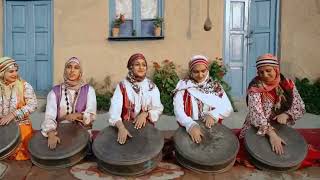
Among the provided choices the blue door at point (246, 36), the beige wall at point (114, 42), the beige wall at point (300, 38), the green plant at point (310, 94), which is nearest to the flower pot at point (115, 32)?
the beige wall at point (114, 42)

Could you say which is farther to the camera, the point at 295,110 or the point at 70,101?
the point at 70,101

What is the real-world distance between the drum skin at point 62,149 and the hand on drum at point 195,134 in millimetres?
933

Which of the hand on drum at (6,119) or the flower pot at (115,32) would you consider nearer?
the hand on drum at (6,119)

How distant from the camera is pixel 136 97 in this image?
386cm

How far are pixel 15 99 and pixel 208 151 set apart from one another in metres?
1.93

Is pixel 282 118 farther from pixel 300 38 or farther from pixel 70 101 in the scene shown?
pixel 300 38

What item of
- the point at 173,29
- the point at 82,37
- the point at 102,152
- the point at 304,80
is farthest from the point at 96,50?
the point at 102,152

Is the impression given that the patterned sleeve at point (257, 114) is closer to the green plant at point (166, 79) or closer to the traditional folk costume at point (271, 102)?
the traditional folk costume at point (271, 102)

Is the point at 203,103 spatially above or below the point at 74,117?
above

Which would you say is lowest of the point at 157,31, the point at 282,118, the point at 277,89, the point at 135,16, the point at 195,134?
the point at 195,134

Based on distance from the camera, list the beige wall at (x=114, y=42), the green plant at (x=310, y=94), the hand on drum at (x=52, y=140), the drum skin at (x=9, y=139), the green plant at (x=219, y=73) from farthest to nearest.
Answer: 1. the beige wall at (x=114, y=42)
2. the green plant at (x=219, y=73)
3. the green plant at (x=310, y=94)
4. the drum skin at (x=9, y=139)
5. the hand on drum at (x=52, y=140)

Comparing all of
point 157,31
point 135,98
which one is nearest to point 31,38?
point 157,31

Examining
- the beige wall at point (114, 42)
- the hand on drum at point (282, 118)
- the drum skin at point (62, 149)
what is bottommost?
the drum skin at point (62, 149)

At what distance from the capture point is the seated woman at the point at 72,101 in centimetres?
387
